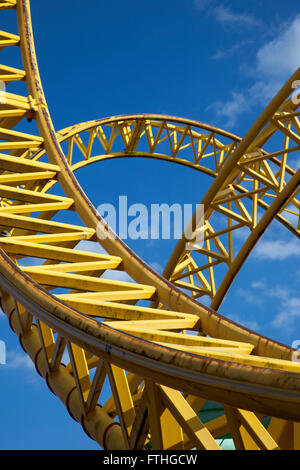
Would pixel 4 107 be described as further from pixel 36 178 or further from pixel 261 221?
pixel 261 221

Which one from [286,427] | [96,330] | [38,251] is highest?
[38,251]

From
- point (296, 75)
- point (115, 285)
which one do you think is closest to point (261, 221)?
point (296, 75)

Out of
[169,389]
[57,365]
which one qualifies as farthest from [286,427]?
[57,365]

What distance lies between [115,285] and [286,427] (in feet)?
11.7

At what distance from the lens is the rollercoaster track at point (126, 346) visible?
17.1 feet

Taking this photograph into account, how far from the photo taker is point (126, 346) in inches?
226

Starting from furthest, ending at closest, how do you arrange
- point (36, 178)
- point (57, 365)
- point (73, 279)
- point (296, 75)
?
point (296, 75), point (36, 178), point (73, 279), point (57, 365)

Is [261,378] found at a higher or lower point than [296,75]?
lower

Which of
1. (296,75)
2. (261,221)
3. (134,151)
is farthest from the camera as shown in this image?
(134,151)

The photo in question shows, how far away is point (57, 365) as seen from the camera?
25.8ft

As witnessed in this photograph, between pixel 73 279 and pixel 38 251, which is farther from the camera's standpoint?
pixel 38 251

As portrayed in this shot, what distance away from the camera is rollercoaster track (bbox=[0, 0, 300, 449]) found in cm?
522

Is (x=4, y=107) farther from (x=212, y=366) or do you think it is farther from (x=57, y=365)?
(x=212, y=366)

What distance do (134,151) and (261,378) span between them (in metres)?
18.7
